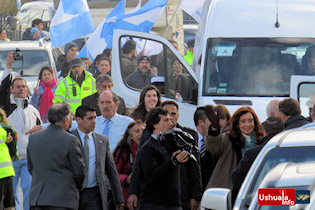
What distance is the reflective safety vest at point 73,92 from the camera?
1524 centimetres

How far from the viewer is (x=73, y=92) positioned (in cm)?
1530

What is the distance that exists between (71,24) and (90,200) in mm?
9971

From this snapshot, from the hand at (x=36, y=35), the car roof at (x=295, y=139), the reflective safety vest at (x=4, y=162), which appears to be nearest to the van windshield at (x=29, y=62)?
the hand at (x=36, y=35)

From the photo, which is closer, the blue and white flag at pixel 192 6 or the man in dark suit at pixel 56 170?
the man in dark suit at pixel 56 170

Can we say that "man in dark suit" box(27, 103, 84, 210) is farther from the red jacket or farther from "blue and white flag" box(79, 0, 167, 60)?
"blue and white flag" box(79, 0, 167, 60)

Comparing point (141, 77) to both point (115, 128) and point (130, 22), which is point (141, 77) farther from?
point (130, 22)

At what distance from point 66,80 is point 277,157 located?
8.72m

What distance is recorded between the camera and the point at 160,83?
48.2ft

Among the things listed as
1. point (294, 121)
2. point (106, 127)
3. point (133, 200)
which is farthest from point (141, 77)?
point (133, 200)

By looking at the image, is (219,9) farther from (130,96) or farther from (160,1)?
(160,1)

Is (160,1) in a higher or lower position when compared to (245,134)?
higher

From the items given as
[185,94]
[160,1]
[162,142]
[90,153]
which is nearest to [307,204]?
[162,142]

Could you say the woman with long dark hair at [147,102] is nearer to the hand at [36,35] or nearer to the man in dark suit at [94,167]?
the man in dark suit at [94,167]

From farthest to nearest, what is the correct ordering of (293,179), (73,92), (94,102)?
1. (73,92)
2. (94,102)
3. (293,179)
